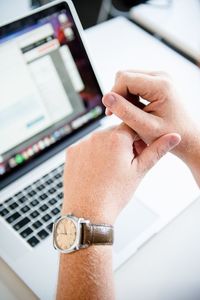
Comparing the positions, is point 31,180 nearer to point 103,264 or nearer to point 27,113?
point 27,113

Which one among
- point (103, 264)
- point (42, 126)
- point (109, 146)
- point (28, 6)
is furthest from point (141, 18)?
point (103, 264)

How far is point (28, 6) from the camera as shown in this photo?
105cm

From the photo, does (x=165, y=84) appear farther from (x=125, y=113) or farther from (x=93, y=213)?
(x=93, y=213)

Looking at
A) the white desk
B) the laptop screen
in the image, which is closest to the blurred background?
the white desk

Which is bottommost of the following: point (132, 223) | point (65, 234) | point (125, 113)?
point (132, 223)

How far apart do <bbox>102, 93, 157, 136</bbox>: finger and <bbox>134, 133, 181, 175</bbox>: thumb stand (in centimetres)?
4

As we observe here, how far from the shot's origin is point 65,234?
54 centimetres

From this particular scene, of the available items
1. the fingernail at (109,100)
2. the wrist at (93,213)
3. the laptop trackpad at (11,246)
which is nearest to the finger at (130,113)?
the fingernail at (109,100)

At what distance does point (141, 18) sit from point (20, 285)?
0.96 meters

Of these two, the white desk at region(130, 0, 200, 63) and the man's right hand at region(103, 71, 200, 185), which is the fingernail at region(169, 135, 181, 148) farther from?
the white desk at region(130, 0, 200, 63)

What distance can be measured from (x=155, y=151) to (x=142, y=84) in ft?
0.44

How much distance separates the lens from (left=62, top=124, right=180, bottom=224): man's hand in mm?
540

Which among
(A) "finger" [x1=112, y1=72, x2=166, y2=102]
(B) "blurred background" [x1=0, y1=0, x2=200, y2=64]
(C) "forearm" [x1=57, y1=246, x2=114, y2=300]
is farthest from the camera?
(B) "blurred background" [x1=0, y1=0, x2=200, y2=64]

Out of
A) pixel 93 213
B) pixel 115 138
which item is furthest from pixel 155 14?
pixel 93 213
